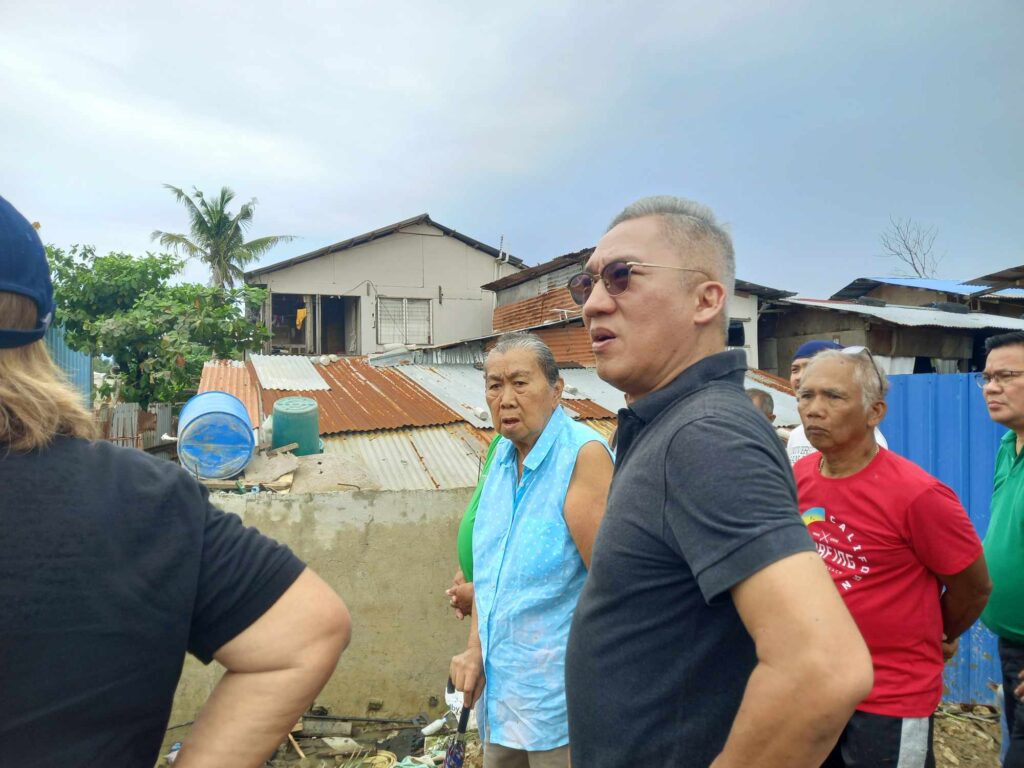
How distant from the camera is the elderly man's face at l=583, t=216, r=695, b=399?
61.7 inches

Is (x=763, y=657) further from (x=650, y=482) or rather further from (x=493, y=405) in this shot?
(x=493, y=405)

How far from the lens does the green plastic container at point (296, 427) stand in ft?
22.1

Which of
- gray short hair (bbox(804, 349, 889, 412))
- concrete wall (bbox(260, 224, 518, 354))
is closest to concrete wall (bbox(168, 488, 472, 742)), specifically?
gray short hair (bbox(804, 349, 889, 412))

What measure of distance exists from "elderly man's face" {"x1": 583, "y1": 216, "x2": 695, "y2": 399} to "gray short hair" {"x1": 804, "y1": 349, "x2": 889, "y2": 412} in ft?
4.96

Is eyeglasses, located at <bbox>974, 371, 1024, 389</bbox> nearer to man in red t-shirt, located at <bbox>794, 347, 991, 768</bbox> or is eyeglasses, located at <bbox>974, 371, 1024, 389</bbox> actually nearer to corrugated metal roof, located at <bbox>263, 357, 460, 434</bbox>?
man in red t-shirt, located at <bbox>794, 347, 991, 768</bbox>

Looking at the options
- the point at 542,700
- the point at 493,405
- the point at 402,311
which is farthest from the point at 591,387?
the point at 402,311

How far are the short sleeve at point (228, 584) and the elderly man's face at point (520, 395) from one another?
5.92ft

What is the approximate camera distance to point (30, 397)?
3.59 ft

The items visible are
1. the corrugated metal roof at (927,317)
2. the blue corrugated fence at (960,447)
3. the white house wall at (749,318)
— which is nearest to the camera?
the blue corrugated fence at (960,447)

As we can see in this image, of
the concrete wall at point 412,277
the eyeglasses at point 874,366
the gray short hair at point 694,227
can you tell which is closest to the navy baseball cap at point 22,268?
the gray short hair at point 694,227

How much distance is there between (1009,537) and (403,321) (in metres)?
20.6

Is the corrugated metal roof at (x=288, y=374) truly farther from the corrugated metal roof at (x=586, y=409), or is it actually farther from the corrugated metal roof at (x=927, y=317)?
the corrugated metal roof at (x=927, y=317)

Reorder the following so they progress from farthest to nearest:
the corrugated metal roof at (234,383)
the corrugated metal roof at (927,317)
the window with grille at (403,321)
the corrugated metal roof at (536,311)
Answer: the window with grille at (403,321)
the corrugated metal roof at (536,311)
the corrugated metal roof at (927,317)
the corrugated metal roof at (234,383)

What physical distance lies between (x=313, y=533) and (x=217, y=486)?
46.2 inches
